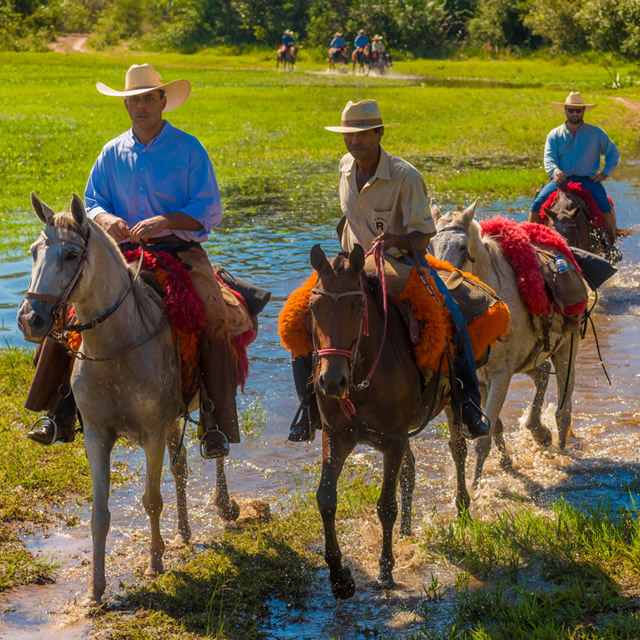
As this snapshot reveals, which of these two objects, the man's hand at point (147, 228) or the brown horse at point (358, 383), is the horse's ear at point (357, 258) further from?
the man's hand at point (147, 228)

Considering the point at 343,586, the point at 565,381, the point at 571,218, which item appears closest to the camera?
the point at 343,586

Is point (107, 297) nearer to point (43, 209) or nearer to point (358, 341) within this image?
point (43, 209)

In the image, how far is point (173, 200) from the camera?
6.45 meters

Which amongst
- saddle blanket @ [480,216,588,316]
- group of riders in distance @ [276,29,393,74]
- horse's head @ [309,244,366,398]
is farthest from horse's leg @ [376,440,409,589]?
group of riders in distance @ [276,29,393,74]

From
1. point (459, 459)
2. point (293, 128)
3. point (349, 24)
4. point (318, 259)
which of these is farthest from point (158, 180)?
point (349, 24)

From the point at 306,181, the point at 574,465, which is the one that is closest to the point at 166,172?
the point at 574,465

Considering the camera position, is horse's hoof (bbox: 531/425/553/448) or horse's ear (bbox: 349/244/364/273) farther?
horse's hoof (bbox: 531/425/553/448)

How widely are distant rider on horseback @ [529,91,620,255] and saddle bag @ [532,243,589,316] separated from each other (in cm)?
430

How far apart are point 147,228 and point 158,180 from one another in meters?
0.48

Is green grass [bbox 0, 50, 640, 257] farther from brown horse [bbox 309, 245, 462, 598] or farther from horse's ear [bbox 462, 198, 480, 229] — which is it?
brown horse [bbox 309, 245, 462, 598]

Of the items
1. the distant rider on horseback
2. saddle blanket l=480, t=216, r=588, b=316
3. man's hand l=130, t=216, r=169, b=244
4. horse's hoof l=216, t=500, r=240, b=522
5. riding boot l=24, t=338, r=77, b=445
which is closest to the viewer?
man's hand l=130, t=216, r=169, b=244

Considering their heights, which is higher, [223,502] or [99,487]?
[99,487]

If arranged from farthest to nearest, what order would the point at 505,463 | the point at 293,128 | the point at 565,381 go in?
the point at 293,128 → the point at 565,381 → the point at 505,463

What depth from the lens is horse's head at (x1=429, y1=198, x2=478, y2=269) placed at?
7531mm
